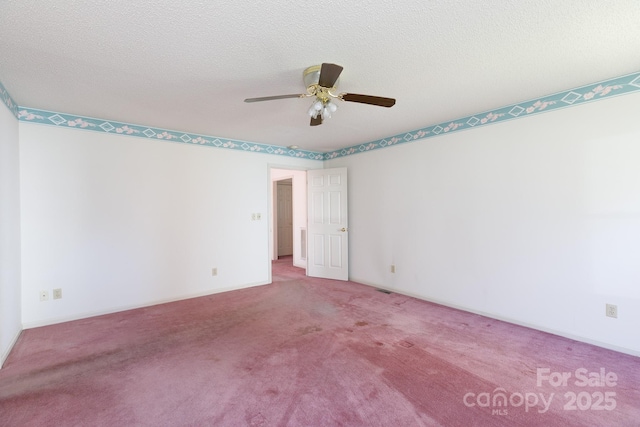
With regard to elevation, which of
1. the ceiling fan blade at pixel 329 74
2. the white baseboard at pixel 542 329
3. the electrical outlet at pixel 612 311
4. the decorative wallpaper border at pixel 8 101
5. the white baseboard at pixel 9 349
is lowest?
the white baseboard at pixel 542 329

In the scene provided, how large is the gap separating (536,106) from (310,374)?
3.37m

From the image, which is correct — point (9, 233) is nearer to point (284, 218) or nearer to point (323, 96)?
point (323, 96)

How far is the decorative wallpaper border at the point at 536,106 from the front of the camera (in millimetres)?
2477

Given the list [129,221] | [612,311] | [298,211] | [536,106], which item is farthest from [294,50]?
[298,211]

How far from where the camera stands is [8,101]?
104 inches

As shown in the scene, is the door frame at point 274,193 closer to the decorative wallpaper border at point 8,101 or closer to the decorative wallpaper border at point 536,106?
the decorative wallpaper border at point 536,106

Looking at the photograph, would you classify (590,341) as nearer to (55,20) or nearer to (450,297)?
(450,297)

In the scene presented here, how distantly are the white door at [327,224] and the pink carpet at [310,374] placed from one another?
1.76 metres

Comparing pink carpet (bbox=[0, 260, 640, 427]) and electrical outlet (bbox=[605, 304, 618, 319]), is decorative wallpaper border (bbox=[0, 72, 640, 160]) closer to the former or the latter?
electrical outlet (bbox=[605, 304, 618, 319])

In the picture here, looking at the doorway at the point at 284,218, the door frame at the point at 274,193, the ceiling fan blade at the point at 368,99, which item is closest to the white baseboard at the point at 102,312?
the door frame at the point at 274,193

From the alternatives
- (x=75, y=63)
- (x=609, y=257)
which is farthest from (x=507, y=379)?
(x=75, y=63)

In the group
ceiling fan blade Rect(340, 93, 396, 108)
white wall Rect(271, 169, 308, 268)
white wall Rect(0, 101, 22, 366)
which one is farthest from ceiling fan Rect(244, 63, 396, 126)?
white wall Rect(271, 169, 308, 268)

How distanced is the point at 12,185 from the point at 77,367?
1904mm

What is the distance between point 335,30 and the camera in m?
1.77
